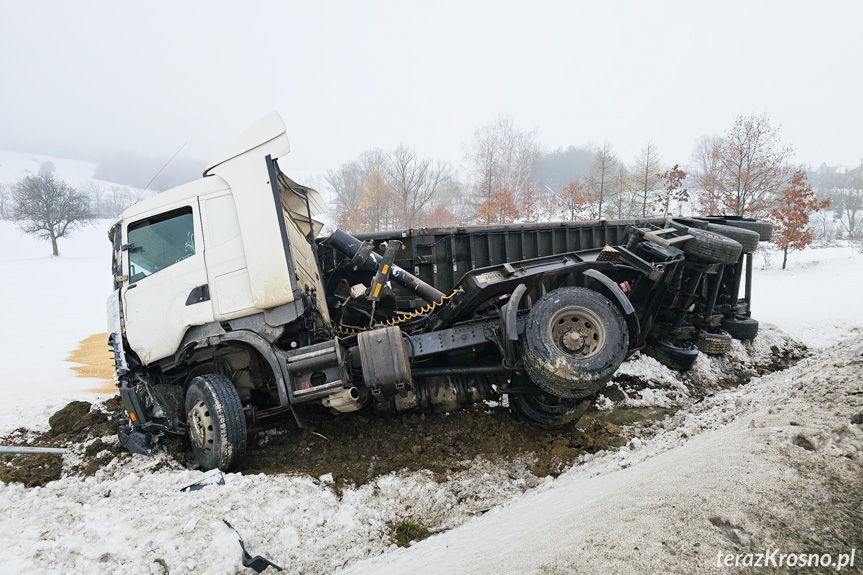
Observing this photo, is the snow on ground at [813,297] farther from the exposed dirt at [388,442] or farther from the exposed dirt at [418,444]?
the exposed dirt at [418,444]

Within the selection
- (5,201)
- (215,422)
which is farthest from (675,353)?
(5,201)

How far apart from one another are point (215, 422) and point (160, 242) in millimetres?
1955

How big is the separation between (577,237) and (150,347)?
6117 mm

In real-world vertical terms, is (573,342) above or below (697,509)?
above

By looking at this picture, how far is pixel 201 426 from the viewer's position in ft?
13.3

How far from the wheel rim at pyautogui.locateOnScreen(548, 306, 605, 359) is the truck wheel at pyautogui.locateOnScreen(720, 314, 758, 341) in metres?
3.84

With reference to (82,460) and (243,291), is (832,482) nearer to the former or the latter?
(243,291)

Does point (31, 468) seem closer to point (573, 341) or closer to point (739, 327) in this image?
point (573, 341)

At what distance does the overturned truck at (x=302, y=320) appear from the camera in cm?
402

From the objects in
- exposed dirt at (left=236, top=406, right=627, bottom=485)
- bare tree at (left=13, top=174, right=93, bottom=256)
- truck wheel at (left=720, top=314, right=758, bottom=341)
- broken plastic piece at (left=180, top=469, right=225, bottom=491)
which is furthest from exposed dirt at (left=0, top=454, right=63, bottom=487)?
bare tree at (left=13, top=174, right=93, bottom=256)

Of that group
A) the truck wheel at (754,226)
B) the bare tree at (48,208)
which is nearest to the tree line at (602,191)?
the truck wheel at (754,226)

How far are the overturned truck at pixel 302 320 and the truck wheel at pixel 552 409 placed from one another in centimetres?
2

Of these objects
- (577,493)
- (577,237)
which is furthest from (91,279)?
(577,493)

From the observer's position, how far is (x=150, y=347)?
14.3 feet
